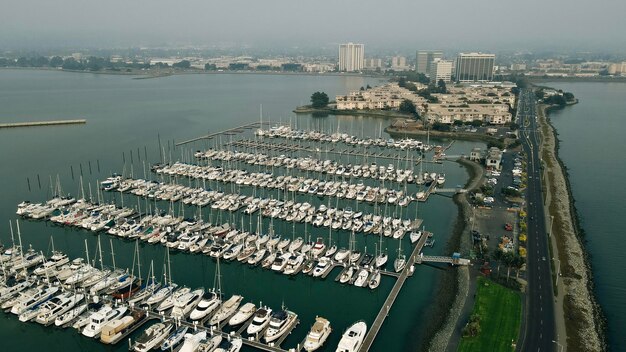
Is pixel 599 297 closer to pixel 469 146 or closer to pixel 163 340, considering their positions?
pixel 163 340

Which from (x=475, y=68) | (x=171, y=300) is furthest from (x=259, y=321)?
(x=475, y=68)

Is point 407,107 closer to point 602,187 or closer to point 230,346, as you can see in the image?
point 602,187

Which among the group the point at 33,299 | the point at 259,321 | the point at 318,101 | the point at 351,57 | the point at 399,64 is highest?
the point at 351,57

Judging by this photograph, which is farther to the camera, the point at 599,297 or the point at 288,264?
the point at 288,264

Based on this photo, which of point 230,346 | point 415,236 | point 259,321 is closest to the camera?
point 230,346

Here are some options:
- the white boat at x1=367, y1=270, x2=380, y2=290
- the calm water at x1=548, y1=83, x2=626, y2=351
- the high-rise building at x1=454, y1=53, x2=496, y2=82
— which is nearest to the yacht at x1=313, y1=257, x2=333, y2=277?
the white boat at x1=367, y1=270, x2=380, y2=290

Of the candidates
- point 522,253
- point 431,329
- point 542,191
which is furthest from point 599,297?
point 542,191
